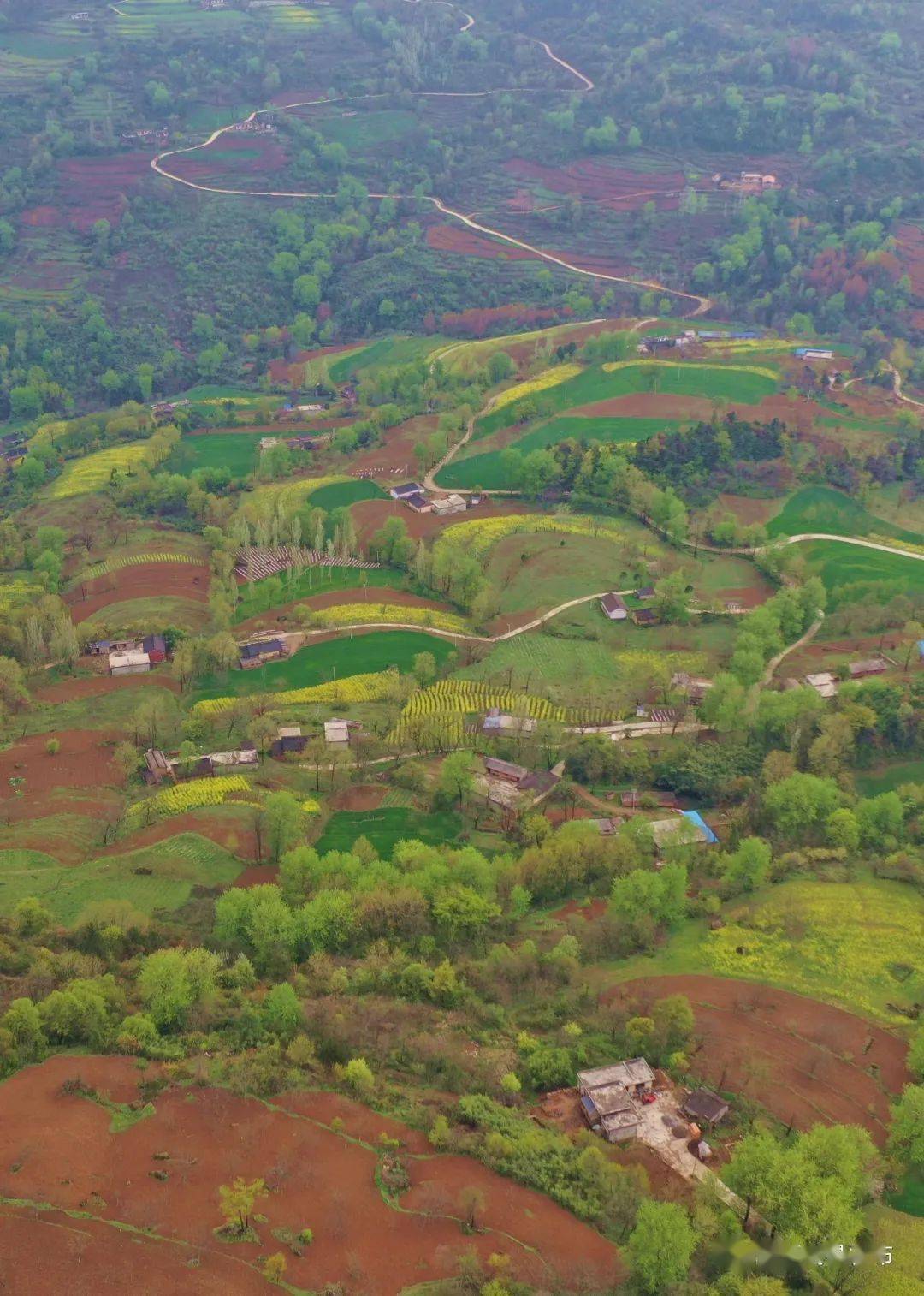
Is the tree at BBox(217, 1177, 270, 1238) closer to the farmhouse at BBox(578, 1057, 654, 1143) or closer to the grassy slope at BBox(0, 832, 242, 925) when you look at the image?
the farmhouse at BBox(578, 1057, 654, 1143)

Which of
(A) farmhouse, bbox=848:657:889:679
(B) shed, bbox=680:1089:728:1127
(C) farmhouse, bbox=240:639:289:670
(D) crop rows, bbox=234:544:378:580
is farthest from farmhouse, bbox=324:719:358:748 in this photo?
(B) shed, bbox=680:1089:728:1127

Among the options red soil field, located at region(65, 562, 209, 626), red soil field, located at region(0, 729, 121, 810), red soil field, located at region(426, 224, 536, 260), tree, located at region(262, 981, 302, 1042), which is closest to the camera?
tree, located at region(262, 981, 302, 1042)

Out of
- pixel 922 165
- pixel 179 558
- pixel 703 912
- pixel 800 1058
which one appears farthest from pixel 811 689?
pixel 922 165

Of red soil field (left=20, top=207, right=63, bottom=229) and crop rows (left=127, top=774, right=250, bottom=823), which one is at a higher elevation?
red soil field (left=20, top=207, right=63, bottom=229)

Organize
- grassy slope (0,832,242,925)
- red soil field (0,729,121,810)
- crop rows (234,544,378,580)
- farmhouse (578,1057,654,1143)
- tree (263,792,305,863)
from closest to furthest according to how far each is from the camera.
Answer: farmhouse (578,1057,654,1143) → grassy slope (0,832,242,925) → tree (263,792,305,863) → red soil field (0,729,121,810) → crop rows (234,544,378,580)

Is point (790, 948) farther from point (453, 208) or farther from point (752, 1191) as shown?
point (453, 208)

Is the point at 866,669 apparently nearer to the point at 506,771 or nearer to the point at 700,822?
the point at 700,822

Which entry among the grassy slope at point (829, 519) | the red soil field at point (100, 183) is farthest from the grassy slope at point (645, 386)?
the red soil field at point (100, 183)
